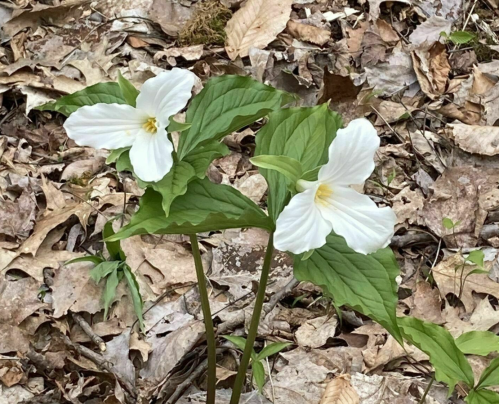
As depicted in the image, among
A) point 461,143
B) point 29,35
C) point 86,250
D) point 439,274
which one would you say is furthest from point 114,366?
point 29,35

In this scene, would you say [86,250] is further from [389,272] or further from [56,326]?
[389,272]

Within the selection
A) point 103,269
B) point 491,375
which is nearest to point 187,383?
point 103,269

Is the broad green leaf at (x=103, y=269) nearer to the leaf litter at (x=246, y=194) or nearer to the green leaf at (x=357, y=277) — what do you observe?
the leaf litter at (x=246, y=194)

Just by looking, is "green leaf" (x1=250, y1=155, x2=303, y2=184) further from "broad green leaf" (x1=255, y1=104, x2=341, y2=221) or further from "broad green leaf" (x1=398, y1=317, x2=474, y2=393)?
"broad green leaf" (x1=398, y1=317, x2=474, y2=393)

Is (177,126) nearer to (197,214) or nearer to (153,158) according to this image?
(153,158)

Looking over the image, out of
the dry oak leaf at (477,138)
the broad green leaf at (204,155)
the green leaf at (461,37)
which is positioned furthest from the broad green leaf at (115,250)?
the green leaf at (461,37)

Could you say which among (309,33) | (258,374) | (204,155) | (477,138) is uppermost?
(204,155)
